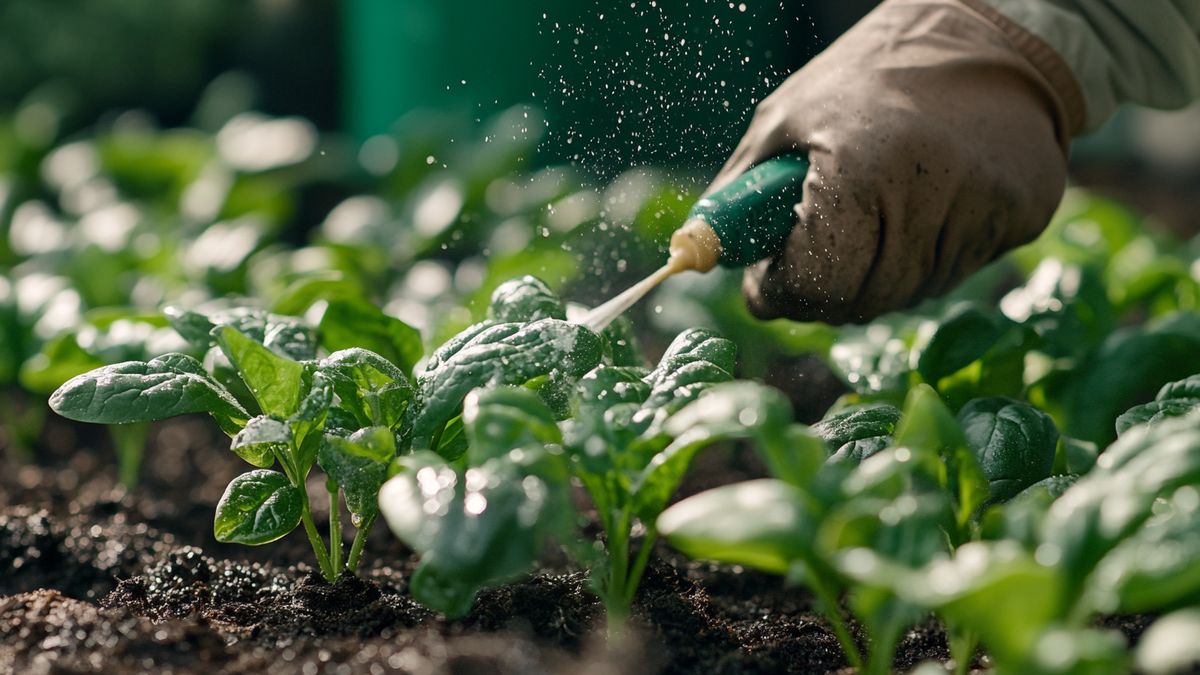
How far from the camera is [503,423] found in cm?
101

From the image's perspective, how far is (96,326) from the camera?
5.73ft

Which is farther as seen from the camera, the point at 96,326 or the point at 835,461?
the point at 96,326

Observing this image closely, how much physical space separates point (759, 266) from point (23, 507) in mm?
1183

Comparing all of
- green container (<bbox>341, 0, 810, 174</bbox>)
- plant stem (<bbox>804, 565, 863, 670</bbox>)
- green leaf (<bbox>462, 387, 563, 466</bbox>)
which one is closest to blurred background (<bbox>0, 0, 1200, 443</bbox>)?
green container (<bbox>341, 0, 810, 174</bbox>)

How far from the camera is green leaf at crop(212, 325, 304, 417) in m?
1.22

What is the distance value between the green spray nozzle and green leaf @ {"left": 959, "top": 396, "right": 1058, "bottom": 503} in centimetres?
33

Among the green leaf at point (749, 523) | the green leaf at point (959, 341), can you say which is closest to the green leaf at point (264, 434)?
the green leaf at point (749, 523)

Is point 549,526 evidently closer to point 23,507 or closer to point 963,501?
point 963,501

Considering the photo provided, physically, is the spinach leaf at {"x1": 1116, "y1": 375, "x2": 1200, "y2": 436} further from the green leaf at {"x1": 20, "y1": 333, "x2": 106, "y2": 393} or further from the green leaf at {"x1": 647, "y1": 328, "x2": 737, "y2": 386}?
the green leaf at {"x1": 20, "y1": 333, "x2": 106, "y2": 393}

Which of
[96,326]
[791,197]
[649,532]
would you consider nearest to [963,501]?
[649,532]

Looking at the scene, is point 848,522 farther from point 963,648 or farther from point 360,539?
point 360,539

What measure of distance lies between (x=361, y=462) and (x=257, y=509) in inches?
5.2

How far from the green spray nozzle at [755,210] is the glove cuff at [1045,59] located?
1.06ft

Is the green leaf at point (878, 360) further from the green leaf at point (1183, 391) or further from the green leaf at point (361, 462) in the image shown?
the green leaf at point (361, 462)
